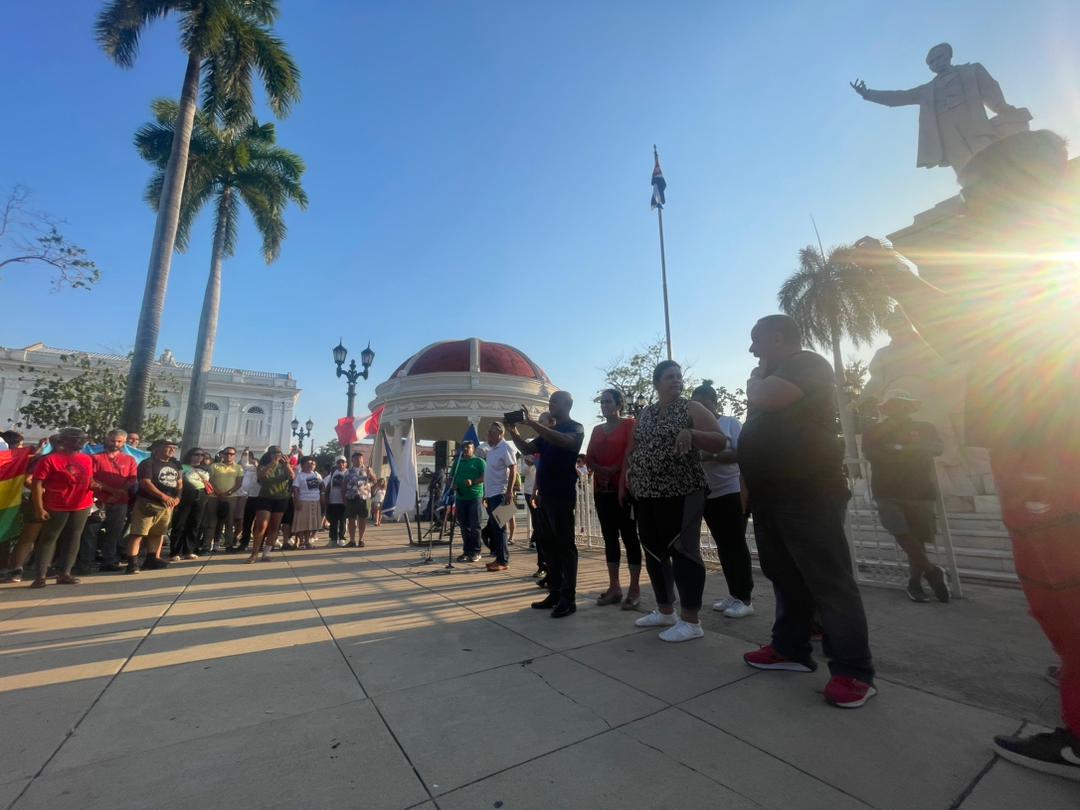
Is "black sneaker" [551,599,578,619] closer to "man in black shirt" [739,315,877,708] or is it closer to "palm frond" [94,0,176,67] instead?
"man in black shirt" [739,315,877,708]

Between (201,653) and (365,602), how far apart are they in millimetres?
1415

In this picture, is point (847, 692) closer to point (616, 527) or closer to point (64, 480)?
point (616, 527)

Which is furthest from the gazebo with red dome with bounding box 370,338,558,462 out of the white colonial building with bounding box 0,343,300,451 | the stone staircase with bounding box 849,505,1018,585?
the white colonial building with bounding box 0,343,300,451

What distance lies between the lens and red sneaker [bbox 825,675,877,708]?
197 centimetres

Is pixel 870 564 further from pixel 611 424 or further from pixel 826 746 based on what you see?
pixel 826 746

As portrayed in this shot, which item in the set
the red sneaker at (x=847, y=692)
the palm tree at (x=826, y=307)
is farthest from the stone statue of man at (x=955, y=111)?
the palm tree at (x=826, y=307)

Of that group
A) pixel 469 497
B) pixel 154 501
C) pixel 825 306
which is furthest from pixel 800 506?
pixel 825 306

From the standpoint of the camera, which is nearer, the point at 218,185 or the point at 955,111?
the point at 955,111

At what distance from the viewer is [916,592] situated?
150 inches

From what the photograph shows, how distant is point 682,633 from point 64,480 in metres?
6.46

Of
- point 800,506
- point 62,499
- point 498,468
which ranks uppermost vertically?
point 498,468

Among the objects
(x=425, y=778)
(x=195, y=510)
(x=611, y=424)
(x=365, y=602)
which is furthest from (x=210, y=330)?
(x=425, y=778)

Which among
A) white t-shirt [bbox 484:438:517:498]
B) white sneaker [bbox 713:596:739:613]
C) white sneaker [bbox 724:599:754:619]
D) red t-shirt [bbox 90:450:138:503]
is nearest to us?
white sneaker [bbox 724:599:754:619]

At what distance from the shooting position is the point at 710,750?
1657 mm
